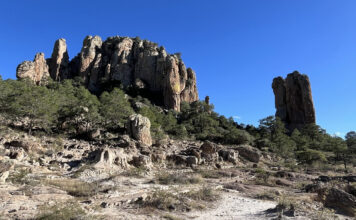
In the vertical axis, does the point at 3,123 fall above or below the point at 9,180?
above

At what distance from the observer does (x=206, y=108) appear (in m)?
57.0

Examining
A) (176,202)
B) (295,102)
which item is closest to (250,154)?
(176,202)

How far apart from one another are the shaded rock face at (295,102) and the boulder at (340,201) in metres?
60.8

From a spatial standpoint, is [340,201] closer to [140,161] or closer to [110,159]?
[140,161]

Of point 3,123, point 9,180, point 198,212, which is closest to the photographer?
point 198,212

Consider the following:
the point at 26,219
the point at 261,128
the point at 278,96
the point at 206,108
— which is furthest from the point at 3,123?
the point at 278,96

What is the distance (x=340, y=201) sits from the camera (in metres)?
7.48

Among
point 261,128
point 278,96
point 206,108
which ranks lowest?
point 261,128

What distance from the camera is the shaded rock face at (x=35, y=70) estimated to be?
48.7m

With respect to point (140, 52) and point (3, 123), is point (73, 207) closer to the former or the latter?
point (3, 123)

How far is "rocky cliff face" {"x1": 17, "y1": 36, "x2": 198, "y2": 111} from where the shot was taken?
196ft

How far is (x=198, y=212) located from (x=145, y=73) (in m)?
61.2

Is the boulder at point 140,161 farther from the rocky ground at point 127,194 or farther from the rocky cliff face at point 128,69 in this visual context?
the rocky cliff face at point 128,69

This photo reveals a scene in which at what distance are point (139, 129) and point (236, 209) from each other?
16492 mm
